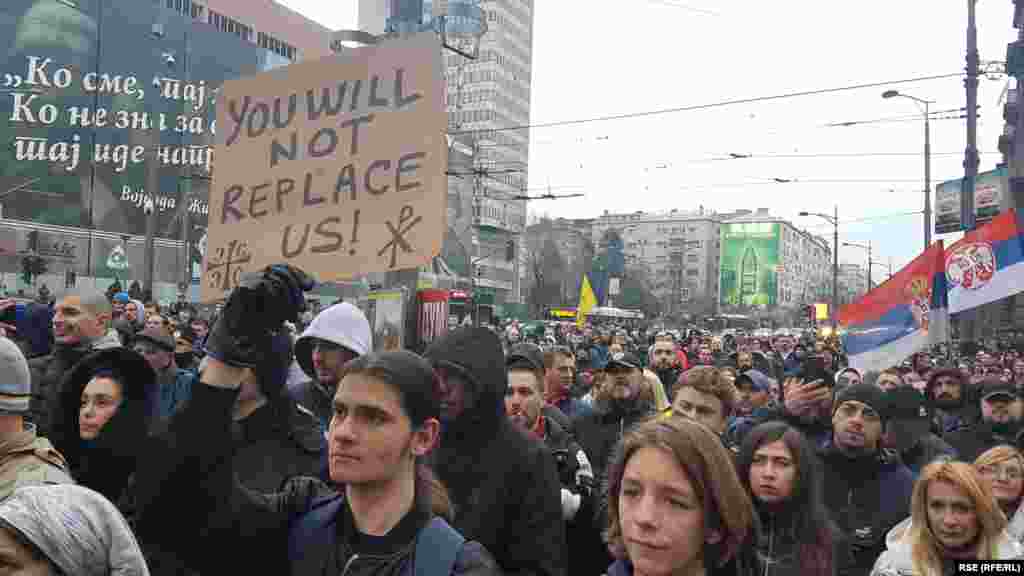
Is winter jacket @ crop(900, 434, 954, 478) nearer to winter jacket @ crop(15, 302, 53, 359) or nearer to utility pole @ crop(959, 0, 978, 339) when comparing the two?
winter jacket @ crop(15, 302, 53, 359)

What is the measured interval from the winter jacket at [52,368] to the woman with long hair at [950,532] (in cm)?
370

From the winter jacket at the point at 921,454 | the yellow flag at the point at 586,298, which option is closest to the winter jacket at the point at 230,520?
the winter jacket at the point at 921,454

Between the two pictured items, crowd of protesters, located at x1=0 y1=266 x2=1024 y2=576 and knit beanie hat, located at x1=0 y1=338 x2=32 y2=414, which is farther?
→ knit beanie hat, located at x1=0 y1=338 x2=32 y2=414

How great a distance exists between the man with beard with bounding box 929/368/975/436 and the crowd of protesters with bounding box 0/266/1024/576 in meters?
1.13

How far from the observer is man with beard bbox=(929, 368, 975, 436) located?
7418 millimetres

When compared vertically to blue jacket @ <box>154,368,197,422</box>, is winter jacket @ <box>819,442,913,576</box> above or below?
below

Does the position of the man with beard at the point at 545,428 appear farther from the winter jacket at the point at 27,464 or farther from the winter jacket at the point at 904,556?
the winter jacket at the point at 27,464

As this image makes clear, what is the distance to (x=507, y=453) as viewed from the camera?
3.14 m

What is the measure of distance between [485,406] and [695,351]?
14755mm

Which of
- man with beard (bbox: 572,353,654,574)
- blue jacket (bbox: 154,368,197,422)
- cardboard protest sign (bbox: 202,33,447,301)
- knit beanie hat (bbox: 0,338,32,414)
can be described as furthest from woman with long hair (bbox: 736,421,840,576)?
blue jacket (bbox: 154,368,197,422)

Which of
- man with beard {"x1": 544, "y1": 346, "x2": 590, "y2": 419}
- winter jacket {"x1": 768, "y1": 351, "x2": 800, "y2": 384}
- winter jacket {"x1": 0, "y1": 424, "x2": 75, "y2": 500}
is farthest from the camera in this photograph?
winter jacket {"x1": 768, "y1": 351, "x2": 800, "y2": 384}

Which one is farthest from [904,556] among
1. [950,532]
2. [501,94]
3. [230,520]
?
[501,94]

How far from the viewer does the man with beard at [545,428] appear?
3.90 m

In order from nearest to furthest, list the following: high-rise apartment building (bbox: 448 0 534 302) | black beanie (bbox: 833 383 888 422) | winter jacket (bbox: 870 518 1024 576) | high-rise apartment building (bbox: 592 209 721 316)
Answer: winter jacket (bbox: 870 518 1024 576) → black beanie (bbox: 833 383 888 422) → high-rise apartment building (bbox: 448 0 534 302) → high-rise apartment building (bbox: 592 209 721 316)
